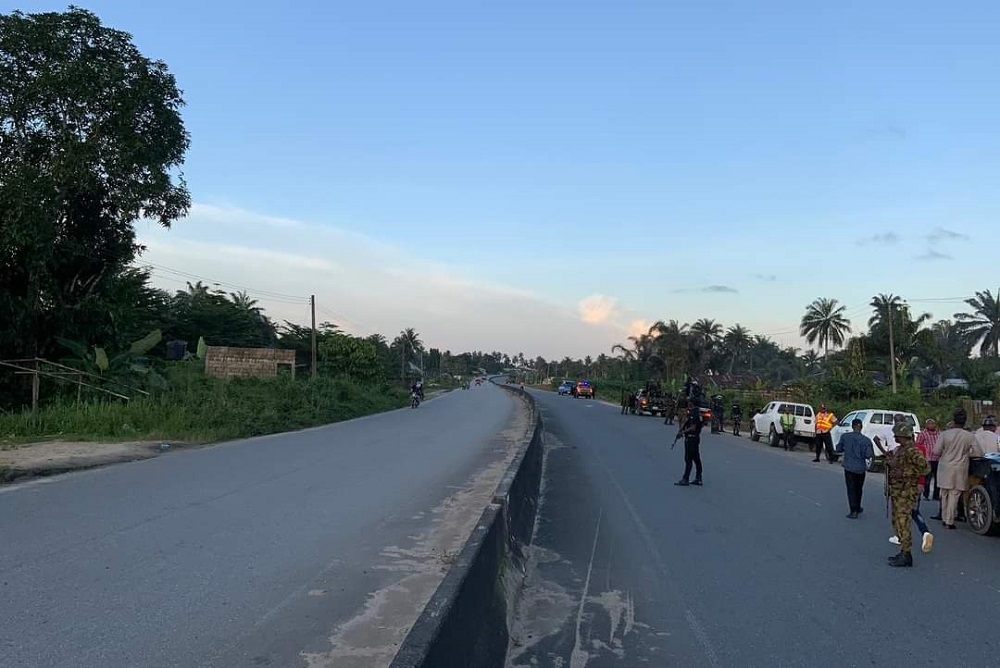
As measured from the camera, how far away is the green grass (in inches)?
794

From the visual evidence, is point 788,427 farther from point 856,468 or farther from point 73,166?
point 73,166

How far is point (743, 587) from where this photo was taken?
7.15 m

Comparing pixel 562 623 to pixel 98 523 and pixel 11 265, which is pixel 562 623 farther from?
pixel 11 265

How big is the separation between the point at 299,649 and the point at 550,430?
25789mm

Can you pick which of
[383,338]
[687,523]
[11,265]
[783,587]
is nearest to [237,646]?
[783,587]

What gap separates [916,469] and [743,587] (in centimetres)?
280

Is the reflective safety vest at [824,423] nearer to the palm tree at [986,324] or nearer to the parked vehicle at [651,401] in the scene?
the parked vehicle at [651,401]

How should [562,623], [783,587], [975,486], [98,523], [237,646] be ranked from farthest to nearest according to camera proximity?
1. [975,486]
2. [98,523]
3. [783,587]
4. [562,623]
5. [237,646]

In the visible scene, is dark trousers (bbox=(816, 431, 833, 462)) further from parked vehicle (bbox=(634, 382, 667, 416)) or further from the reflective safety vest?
parked vehicle (bbox=(634, 382, 667, 416))

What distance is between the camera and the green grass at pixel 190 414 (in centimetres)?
2016

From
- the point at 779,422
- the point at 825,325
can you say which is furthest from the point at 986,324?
the point at 779,422

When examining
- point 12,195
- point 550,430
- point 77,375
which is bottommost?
point 550,430

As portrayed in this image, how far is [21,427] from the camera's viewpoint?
773 inches

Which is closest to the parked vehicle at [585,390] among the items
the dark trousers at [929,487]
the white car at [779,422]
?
the white car at [779,422]
